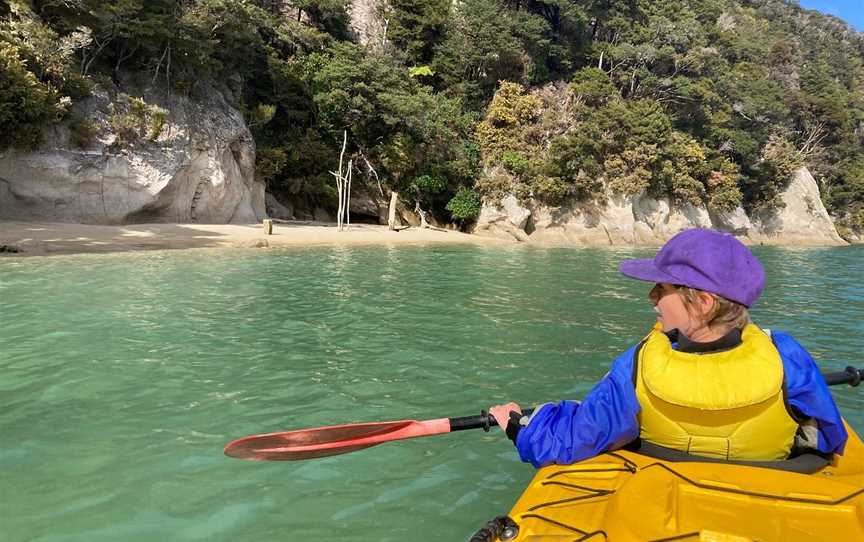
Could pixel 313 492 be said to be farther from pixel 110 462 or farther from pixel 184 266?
pixel 184 266

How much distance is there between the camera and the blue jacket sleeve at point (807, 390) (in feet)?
6.99

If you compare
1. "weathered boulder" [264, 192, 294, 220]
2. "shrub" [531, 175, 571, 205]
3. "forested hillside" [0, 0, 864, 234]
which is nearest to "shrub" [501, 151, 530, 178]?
"forested hillside" [0, 0, 864, 234]

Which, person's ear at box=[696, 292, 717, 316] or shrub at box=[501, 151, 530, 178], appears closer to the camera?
person's ear at box=[696, 292, 717, 316]

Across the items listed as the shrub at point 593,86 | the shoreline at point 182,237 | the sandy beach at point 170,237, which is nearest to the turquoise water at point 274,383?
the shoreline at point 182,237

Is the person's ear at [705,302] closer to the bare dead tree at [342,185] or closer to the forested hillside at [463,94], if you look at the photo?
the forested hillside at [463,94]

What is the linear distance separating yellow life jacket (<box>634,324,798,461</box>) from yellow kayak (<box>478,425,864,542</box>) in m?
0.10

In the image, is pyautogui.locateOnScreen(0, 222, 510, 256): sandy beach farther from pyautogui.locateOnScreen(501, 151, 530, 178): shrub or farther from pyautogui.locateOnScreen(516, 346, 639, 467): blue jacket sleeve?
pyautogui.locateOnScreen(516, 346, 639, 467): blue jacket sleeve

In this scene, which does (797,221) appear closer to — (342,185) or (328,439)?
(342,185)

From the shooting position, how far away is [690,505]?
1.93 m

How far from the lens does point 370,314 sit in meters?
8.59

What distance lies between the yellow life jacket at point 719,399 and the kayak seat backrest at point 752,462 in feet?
0.08

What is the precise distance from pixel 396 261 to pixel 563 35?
2801 centimetres

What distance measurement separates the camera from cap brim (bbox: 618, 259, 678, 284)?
7.31 ft

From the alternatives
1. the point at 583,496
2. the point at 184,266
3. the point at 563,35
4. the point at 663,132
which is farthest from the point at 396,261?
the point at 563,35
